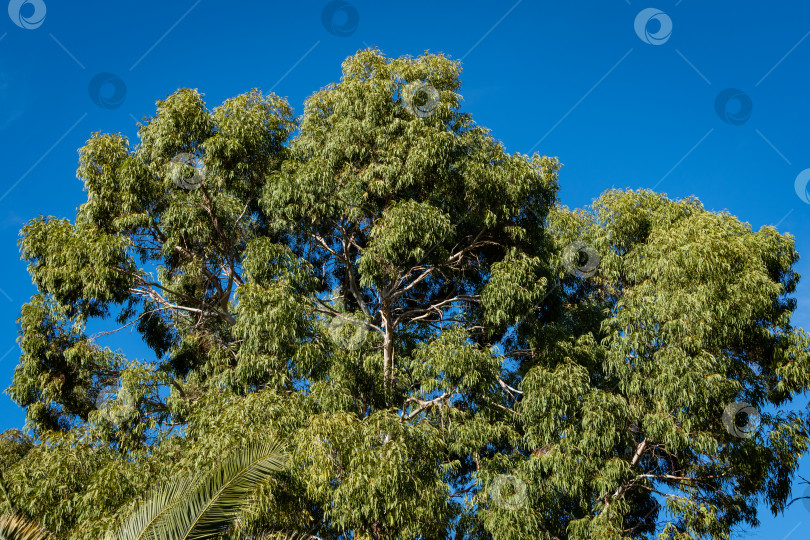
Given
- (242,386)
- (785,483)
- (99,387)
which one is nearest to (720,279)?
(785,483)

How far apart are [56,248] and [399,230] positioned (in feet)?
18.7

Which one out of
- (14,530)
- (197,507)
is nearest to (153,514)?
(197,507)

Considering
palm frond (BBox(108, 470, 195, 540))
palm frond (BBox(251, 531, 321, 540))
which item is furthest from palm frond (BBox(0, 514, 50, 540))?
palm frond (BBox(251, 531, 321, 540))

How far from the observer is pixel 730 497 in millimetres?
12531

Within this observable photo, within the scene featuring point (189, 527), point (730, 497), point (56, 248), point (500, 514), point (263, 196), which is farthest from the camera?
point (263, 196)

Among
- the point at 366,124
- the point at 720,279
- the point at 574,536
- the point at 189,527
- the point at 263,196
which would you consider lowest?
the point at 189,527

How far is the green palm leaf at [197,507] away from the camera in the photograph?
7.66m

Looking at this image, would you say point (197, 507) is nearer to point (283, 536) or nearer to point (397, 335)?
point (283, 536)

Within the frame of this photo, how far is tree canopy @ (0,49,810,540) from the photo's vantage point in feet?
35.2

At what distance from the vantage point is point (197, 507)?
304 inches

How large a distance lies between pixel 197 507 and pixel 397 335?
7.42 metres

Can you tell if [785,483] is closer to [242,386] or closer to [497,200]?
[497,200]

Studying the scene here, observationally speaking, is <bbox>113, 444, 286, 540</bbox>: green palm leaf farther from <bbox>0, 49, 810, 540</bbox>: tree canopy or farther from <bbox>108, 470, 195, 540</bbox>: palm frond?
<bbox>0, 49, 810, 540</bbox>: tree canopy

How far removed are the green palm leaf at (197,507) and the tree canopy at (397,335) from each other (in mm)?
1519
